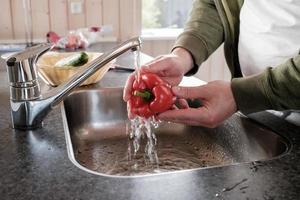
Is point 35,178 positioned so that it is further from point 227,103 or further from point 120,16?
point 120,16

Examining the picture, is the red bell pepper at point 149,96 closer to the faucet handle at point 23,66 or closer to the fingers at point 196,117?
the fingers at point 196,117

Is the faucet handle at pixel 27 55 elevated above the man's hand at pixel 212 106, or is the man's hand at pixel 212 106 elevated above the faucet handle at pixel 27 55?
the faucet handle at pixel 27 55

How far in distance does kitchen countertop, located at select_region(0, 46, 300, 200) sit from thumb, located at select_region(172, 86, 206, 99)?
0.19m

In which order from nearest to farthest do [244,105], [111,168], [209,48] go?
[244,105], [111,168], [209,48]

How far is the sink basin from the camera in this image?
925mm

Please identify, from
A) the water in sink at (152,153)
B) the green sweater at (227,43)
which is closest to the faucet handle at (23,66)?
the water in sink at (152,153)

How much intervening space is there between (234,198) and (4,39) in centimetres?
215

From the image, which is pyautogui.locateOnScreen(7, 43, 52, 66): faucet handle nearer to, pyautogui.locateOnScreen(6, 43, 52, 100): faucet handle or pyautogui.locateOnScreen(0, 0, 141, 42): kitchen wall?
pyautogui.locateOnScreen(6, 43, 52, 100): faucet handle

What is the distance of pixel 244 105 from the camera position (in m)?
0.77

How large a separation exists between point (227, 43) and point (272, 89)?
421 mm

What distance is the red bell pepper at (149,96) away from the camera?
884 millimetres

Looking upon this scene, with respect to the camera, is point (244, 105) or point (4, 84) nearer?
point (244, 105)

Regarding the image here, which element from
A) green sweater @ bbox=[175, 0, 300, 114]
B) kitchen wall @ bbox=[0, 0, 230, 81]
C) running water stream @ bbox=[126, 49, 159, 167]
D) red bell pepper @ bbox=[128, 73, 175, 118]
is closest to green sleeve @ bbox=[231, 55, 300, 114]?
green sweater @ bbox=[175, 0, 300, 114]

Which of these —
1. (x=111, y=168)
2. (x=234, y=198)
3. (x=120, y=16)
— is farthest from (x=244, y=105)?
(x=120, y=16)
